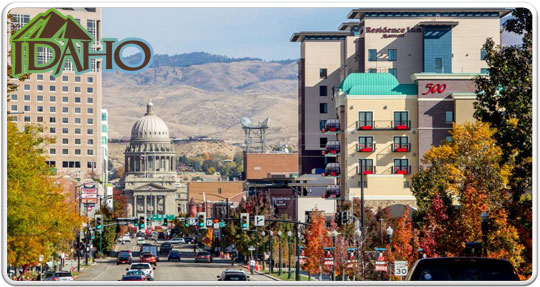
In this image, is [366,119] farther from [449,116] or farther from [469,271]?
[469,271]

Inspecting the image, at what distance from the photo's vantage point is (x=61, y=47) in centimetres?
2408

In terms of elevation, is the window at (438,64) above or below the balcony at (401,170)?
above

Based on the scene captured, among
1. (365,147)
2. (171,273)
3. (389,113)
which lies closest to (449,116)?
(389,113)

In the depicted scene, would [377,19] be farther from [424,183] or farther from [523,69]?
[523,69]

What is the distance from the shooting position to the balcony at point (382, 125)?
437 feet

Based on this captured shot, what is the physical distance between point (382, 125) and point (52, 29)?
4388 inches

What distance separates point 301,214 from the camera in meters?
144

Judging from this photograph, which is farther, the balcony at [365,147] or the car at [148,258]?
the balcony at [365,147]

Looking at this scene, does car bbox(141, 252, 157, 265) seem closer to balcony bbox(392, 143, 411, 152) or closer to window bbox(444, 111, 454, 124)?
balcony bbox(392, 143, 411, 152)

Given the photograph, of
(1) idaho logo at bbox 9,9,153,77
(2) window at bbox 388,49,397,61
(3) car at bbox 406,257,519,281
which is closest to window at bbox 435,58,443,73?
(2) window at bbox 388,49,397,61

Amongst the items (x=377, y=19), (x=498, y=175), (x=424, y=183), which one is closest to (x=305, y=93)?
(x=377, y=19)

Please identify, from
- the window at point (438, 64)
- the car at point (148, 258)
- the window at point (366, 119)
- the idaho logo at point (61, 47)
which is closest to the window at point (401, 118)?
the window at point (366, 119)

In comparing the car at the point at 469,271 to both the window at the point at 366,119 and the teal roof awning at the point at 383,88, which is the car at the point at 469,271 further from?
the teal roof awning at the point at 383,88

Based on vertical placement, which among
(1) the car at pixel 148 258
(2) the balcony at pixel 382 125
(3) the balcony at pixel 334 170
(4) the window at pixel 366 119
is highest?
(4) the window at pixel 366 119
